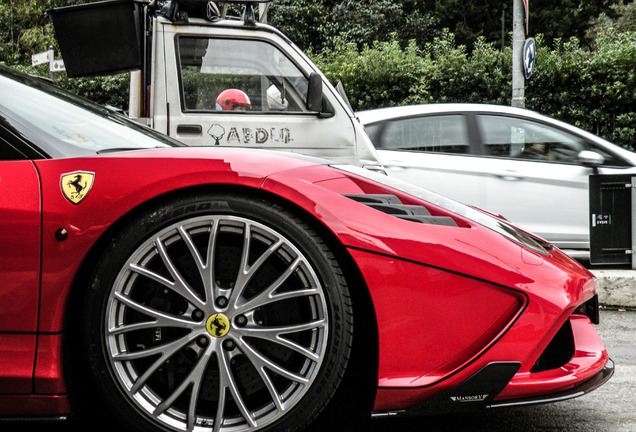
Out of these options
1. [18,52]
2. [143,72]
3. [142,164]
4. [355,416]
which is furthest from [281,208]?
[18,52]

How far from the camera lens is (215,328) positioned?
2.01 meters

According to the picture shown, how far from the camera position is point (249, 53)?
543cm

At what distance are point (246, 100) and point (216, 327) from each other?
363 cm

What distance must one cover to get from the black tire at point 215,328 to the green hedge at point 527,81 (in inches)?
459

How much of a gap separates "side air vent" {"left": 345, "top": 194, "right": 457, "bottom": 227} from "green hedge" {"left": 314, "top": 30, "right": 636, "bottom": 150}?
11426 millimetres

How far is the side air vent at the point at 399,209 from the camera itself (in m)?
2.12

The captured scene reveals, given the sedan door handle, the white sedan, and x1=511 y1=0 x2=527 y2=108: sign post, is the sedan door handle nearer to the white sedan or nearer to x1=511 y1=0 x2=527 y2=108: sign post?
the white sedan

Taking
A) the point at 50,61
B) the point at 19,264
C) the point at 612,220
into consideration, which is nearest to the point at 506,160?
the point at 612,220

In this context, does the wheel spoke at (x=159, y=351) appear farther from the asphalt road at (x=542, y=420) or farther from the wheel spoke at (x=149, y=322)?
the asphalt road at (x=542, y=420)

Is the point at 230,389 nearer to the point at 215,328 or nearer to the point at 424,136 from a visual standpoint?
the point at 215,328

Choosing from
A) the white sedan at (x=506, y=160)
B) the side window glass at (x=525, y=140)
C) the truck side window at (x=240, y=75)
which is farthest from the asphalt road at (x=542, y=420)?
the side window glass at (x=525, y=140)

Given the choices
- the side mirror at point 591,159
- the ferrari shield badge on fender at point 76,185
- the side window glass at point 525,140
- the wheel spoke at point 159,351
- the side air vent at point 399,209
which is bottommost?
the wheel spoke at point 159,351

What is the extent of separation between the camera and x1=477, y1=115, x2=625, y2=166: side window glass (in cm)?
677

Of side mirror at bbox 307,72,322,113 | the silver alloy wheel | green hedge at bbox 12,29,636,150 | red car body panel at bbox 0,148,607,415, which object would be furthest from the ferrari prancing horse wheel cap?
green hedge at bbox 12,29,636,150
